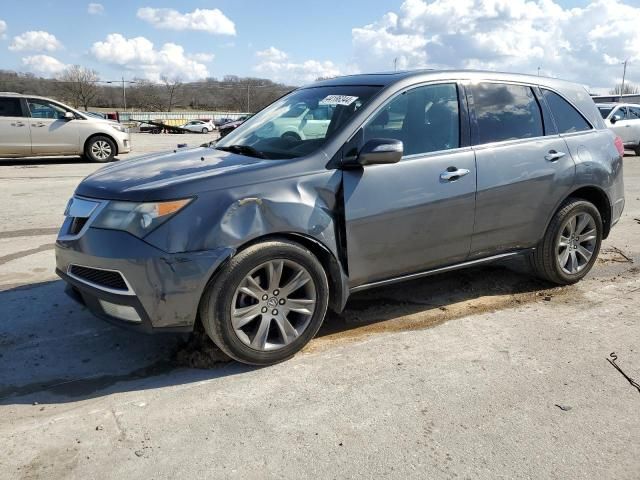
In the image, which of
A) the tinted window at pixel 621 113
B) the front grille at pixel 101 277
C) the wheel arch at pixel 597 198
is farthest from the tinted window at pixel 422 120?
the tinted window at pixel 621 113

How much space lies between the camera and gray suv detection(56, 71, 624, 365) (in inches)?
126

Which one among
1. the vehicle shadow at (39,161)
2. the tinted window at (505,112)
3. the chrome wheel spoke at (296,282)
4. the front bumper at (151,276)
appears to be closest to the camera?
the front bumper at (151,276)

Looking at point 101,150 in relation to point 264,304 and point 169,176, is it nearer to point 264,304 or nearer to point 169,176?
point 169,176

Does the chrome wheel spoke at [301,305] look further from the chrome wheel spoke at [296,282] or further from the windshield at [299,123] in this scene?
the windshield at [299,123]

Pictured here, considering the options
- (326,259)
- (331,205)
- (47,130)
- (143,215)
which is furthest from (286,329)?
(47,130)

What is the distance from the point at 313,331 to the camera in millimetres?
3654

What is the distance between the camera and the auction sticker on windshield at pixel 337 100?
13.1 ft

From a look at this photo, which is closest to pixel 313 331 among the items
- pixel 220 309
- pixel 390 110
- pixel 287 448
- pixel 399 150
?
pixel 220 309

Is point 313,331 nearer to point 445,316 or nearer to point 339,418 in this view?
point 339,418

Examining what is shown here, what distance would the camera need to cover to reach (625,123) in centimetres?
1873

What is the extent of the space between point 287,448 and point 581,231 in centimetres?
347

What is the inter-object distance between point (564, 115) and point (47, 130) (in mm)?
13085

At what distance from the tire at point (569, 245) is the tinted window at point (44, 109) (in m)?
13.1

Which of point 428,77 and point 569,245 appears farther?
point 569,245
